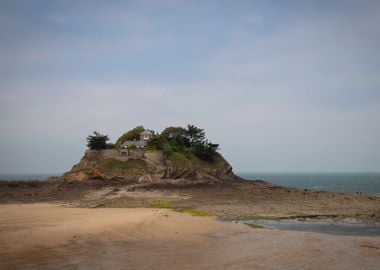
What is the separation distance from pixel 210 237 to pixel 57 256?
714 centimetres

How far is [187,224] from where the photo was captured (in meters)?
20.8

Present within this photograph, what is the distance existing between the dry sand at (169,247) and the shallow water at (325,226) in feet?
6.66

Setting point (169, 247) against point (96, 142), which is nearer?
point (169, 247)

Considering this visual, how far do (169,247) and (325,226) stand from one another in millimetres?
11258

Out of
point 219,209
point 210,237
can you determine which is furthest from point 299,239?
point 219,209

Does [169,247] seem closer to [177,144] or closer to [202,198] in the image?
[202,198]

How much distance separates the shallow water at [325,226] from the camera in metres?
19.5

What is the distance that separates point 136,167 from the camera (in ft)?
167

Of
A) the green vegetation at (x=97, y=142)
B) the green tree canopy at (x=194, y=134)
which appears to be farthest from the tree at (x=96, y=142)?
the green tree canopy at (x=194, y=134)

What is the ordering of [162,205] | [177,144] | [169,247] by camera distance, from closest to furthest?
[169,247] → [162,205] → [177,144]

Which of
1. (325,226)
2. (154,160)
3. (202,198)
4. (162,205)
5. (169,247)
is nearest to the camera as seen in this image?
(169,247)

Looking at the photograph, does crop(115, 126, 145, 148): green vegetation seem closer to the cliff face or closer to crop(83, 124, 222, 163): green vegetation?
crop(83, 124, 222, 163): green vegetation

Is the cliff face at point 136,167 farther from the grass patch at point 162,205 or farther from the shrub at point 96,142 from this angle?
the grass patch at point 162,205

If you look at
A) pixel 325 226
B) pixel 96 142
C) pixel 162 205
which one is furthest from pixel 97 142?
pixel 325 226
